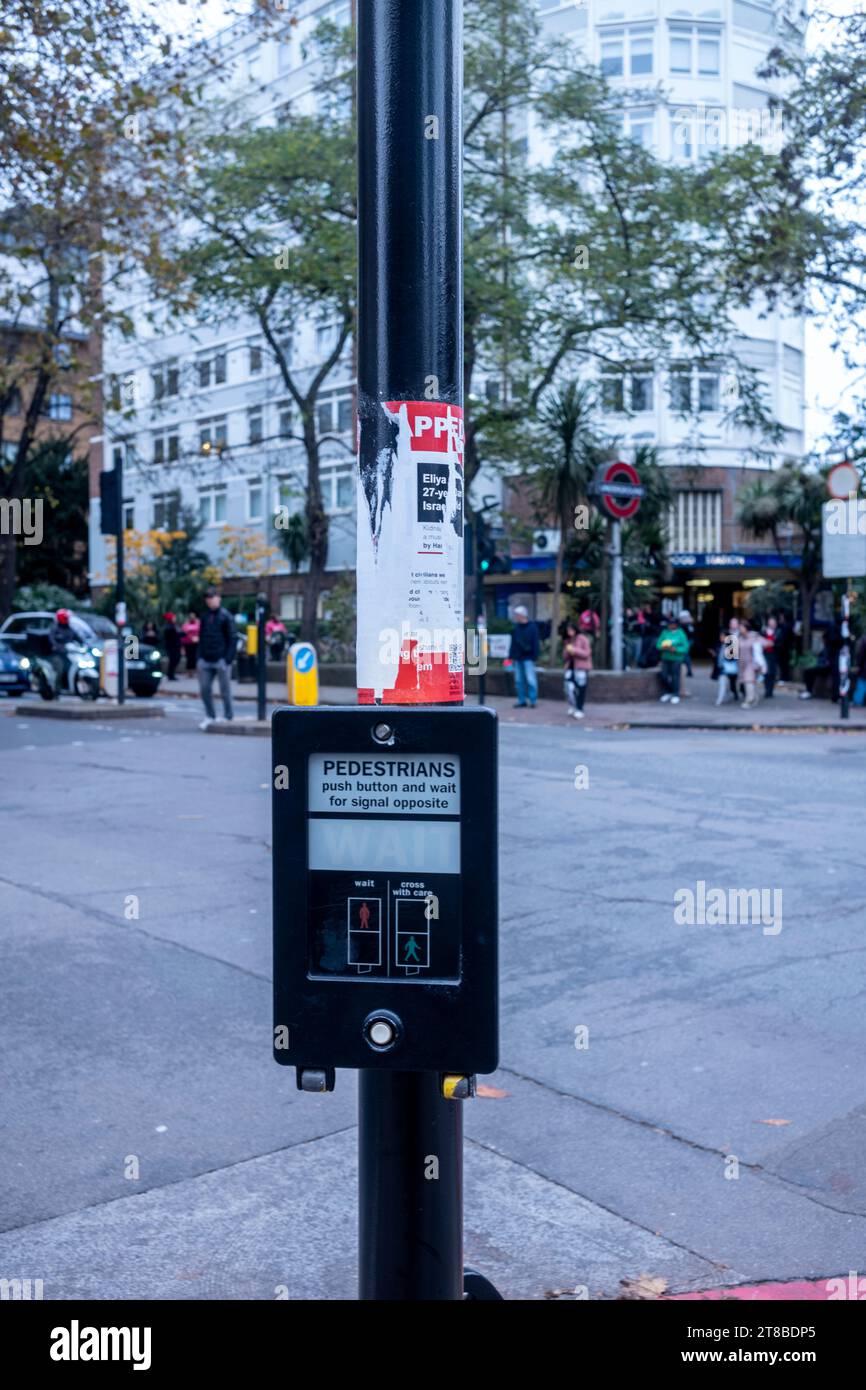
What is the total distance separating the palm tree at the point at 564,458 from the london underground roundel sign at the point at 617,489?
13.7 feet

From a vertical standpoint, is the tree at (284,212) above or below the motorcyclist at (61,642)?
above

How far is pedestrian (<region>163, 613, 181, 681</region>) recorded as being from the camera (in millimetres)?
39188

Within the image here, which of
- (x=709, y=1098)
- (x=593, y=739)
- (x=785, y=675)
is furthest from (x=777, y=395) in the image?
→ (x=709, y=1098)

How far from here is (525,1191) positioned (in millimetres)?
3848

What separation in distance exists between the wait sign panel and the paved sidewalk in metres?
18.5

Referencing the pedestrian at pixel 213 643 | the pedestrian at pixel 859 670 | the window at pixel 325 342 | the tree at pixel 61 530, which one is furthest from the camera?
the tree at pixel 61 530

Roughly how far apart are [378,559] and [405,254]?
1.68 ft

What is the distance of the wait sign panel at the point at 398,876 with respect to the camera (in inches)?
85.0

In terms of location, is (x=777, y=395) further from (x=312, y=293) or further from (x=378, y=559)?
(x=378, y=559)

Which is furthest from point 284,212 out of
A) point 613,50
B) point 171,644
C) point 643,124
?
point 613,50

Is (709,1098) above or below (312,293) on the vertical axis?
below

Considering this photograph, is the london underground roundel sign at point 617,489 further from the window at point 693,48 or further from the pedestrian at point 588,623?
the window at point 693,48

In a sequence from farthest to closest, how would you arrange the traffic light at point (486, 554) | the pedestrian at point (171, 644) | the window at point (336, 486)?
1. the window at point (336, 486)
2. the pedestrian at point (171, 644)
3. the traffic light at point (486, 554)

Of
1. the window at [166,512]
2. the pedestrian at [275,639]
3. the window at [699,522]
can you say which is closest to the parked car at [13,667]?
the pedestrian at [275,639]
